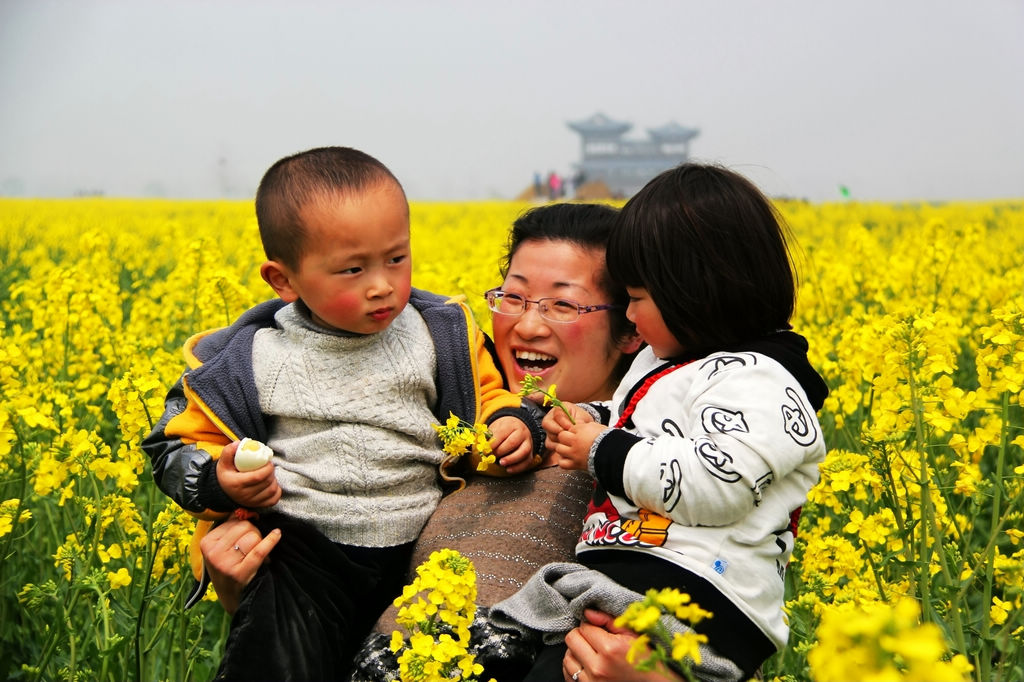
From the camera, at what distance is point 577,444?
77.5 inches

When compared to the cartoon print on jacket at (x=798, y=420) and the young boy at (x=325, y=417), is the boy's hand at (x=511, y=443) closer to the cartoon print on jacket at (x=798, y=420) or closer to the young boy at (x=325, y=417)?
the young boy at (x=325, y=417)

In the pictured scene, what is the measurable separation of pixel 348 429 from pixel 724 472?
31.6 inches

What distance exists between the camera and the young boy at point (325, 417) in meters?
2.02

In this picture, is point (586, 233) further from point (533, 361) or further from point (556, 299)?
point (533, 361)

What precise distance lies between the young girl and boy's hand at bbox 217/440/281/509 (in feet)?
Answer: 1.67

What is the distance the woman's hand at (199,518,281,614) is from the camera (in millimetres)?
2018

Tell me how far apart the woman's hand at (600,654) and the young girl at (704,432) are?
0.01 metres

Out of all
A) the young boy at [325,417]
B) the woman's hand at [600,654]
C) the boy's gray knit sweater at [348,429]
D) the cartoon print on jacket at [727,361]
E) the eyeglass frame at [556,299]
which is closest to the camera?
the woman's hand at [600,654]

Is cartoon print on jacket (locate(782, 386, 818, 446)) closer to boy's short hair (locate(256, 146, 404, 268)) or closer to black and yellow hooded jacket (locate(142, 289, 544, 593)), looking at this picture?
black and yellow hooded jacket (locate(142, 289, 544, 593))

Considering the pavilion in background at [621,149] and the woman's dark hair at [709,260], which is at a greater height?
the woman's dark hair at [709,260]

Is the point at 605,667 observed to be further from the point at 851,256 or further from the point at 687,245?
the point at 851,256

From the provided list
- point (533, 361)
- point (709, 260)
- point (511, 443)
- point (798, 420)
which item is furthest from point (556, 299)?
point (798, 420)

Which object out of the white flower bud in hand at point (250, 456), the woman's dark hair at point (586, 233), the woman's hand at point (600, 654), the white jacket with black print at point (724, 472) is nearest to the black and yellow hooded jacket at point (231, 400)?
the white flower bud in hand at point (250, 456)

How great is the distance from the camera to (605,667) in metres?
1.72
